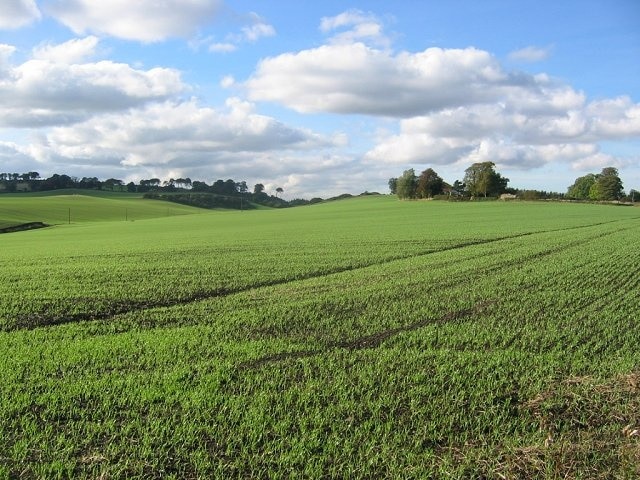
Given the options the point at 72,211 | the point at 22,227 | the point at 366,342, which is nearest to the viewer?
the point at 366,342

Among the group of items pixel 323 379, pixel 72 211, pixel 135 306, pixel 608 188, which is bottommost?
pixel 135 306

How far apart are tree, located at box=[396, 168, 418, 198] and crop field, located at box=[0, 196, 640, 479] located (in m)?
110

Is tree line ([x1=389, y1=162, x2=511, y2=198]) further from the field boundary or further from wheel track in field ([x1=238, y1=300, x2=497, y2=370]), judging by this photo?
wheel track in field ([x1=238, y1=300, x2=497, y2=370])

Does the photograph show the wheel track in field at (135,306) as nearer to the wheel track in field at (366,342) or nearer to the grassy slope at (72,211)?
the wheel track in field at (366,342)

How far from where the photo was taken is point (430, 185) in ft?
394

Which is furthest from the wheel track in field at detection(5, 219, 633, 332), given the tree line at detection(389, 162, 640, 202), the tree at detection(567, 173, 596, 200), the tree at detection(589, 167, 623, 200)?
the tree at detection(567, 173, 596, 200)

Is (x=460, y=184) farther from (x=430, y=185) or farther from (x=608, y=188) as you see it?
(x=608, y=188)

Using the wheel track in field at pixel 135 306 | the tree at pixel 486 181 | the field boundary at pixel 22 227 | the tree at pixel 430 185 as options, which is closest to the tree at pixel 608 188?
the tree at pixel 486 181

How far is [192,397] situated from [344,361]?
8.50ft

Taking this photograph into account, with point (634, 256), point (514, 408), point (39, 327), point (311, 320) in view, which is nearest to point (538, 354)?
point (514, 408)

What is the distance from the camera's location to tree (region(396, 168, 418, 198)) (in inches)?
4915

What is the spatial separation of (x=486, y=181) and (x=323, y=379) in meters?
114

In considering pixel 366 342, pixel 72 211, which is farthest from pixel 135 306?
pixel 72 211

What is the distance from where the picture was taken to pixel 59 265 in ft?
71.5
